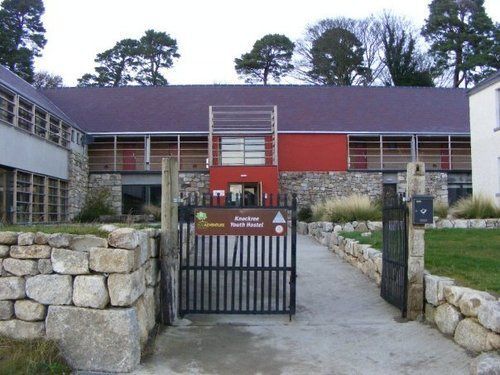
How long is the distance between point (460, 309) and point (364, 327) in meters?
1.40

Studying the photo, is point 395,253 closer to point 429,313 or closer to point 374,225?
point 429,313

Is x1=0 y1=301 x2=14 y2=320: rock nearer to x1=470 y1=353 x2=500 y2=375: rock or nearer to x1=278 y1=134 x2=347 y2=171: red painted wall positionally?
x1=470 y1=353 x2=500 y2=375: rock

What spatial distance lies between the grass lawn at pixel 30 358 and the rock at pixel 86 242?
1.00m

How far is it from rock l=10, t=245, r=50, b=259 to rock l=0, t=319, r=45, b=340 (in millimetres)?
679

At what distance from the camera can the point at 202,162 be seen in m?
30.7

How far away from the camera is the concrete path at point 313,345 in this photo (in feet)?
18.4

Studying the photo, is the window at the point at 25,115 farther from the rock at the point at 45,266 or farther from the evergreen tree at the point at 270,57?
the evergreen tree at the point at 270,57

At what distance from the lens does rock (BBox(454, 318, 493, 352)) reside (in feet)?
18.1

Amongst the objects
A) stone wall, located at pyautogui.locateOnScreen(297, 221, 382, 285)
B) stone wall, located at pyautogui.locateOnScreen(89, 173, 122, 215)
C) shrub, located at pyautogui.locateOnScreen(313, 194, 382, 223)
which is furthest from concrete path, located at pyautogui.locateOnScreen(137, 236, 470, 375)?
stone wall, located at pyautogui.locateOnScreen(89, 173, 122, 215)

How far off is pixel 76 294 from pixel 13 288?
690 millimetres

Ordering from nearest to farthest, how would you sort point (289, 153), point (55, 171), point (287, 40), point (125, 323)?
point (125, 323) → point (55, 171) → point (289, 153) → point (287, 40)

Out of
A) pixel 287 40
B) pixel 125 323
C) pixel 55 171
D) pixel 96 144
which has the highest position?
pixel 287 40

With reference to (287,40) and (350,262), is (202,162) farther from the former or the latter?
(287,40)

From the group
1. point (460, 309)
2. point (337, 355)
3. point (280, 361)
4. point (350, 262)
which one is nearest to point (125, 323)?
point (280, 361)
